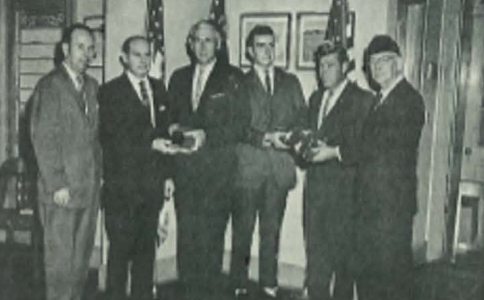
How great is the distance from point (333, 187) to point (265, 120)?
380 mm

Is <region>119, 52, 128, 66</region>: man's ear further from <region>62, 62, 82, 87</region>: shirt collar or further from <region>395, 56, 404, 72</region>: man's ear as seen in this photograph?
<region>395, 56, 404, 72</region>: man's ear

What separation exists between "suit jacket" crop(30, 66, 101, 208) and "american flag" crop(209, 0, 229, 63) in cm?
61

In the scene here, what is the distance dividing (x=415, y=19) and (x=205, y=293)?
1.51 m

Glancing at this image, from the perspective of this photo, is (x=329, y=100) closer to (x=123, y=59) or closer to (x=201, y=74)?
(x=201, y=74)

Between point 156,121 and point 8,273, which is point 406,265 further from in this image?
point 8,273

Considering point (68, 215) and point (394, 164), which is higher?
point (394, 164)

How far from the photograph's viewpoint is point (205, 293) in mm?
2371

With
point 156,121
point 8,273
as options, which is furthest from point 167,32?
point 8,273

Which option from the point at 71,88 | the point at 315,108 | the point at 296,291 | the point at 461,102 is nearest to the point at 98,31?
the point at 71,88

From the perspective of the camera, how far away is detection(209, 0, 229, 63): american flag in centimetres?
243

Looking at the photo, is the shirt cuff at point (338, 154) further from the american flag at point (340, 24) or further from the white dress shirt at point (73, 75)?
the white dress shirt at point (73, 75)

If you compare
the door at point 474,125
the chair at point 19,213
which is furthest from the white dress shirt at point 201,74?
the door at point 474,125

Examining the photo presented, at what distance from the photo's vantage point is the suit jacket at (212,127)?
2305 mm

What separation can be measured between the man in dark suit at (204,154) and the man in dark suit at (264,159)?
2.3 inches
